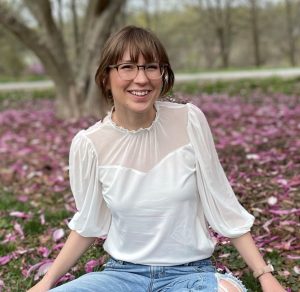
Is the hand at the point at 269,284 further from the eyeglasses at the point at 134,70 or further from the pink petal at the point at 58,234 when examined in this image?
the pink petal at the point at 58,234

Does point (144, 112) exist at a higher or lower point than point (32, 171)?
higher

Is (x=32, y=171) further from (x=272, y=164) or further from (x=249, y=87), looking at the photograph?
A: (x=249, y=87)

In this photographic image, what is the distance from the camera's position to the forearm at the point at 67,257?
2.57m

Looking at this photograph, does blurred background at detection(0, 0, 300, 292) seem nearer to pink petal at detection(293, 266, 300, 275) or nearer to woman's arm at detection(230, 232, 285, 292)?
pink petal at detection(293, 266, 300, 275)

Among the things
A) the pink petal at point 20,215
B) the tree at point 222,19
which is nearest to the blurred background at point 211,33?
the tree at point 222,19

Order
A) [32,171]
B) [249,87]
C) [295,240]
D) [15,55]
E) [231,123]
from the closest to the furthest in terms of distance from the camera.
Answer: [295,240] < [32,171] < [231,123] < [249,87] < [15,55]

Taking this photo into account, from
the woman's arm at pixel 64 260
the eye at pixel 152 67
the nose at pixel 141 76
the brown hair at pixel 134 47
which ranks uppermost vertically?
the brown hair at pixel 134 47

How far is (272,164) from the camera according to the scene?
17.6ft

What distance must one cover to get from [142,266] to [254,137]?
4.44 m

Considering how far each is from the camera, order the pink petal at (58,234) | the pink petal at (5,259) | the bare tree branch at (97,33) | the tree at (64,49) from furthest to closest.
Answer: the bare tree branch at (97,33) < the tree at (64,49) < the pink petal at (58,234) < the pink petal at (5,259)

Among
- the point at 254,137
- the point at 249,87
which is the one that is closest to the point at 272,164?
the point at 254,137

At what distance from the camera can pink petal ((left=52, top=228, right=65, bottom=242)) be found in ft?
13.2

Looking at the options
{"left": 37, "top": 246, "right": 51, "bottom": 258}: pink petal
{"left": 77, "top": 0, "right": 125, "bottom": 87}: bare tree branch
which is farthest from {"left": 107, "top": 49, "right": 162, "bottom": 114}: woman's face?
{"left": 77, "top": 0, "right": 125, "bottom": 87}: bare tree branch

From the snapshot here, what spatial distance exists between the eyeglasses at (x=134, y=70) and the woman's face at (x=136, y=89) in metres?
0.01
